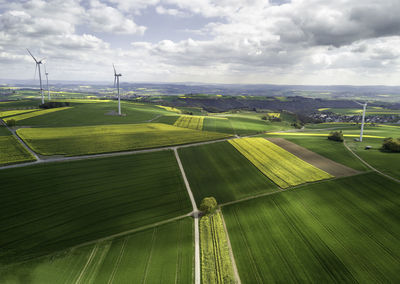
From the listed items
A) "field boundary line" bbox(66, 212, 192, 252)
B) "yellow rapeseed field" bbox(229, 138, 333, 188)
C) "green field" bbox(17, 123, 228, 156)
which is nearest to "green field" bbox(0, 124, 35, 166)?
"green field" bbox(17, 123, 228, 156)

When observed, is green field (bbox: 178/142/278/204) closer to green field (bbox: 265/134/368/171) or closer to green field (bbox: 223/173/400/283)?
green field (bbox: 223/173/400/283)

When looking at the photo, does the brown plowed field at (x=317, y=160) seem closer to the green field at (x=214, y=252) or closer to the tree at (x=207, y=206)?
the tree at (x=207, y=206)

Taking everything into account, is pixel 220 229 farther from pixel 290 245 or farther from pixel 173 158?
pixel 173 158

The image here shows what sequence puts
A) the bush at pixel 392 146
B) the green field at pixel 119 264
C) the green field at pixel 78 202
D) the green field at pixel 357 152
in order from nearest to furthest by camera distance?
1. the green field at pixel 119 264
2. the green field at pixel 78 202
3. the green field at pixel 357 152
4. the bush at pixel 392 146

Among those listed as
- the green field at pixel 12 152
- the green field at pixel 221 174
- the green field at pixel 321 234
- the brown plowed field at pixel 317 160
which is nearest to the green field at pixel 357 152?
the brown plowed field at pixel 317 160

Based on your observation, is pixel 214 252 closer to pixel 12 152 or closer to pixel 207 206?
pixel 207 206

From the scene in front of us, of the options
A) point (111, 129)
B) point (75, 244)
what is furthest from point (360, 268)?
point (111, 129)
